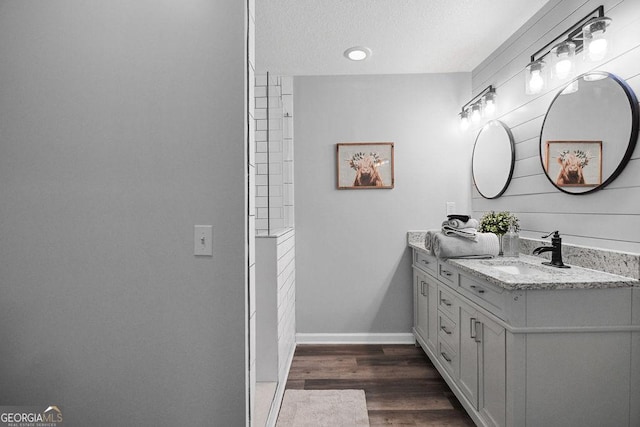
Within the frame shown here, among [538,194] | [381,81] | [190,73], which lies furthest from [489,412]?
[381,81]

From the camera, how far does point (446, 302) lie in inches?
92.7

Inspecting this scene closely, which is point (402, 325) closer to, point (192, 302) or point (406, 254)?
point (406, 254)

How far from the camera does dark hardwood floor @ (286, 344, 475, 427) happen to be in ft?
6.91

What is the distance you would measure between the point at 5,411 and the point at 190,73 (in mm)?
1408

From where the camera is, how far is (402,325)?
328cm

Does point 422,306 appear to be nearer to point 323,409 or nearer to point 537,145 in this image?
point 323,409

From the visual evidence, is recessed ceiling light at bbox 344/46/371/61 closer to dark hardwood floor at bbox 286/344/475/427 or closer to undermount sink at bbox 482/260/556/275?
undermount sink at bbox 482/260/556/275

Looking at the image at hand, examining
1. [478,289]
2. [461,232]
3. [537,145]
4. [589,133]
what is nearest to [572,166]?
[589,133]

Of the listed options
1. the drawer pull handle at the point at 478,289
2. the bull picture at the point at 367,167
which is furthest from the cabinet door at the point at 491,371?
the bull picture at the point at 367,167

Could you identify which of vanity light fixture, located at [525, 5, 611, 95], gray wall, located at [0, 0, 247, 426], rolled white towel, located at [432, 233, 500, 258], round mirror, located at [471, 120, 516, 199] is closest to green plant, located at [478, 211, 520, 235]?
rolled white towel, located at [432, 233, 500, 258]

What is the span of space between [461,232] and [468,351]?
0.73 m

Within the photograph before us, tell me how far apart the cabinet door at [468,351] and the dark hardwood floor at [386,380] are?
215 millimetres

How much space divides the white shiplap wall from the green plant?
0.30 ft

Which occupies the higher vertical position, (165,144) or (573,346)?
(165,144)
